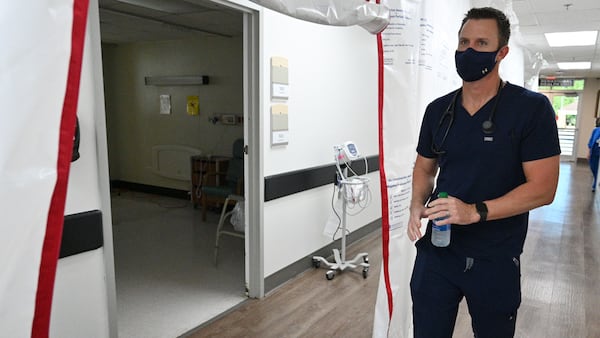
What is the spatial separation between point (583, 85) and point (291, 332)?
12426 millimetres

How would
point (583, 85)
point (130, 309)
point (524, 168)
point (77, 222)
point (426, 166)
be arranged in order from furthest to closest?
point (583, 85) → point (130, 309) → point (77, 222) → point (426, 166) → point (524, 168)

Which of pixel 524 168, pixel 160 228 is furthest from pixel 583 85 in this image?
pixel 524 168

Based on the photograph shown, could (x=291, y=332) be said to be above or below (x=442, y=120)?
below

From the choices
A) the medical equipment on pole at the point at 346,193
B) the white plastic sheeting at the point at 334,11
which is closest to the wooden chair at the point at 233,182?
the medical equipment on pole at the point at 346,193

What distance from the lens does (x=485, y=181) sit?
141cm

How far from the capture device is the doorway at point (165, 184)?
2852 millimetres

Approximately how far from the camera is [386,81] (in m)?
1.89

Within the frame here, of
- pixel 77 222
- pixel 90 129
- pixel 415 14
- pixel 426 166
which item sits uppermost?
pixel 415 14

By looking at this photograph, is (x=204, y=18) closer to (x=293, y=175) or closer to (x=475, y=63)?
(x=293, y=175)

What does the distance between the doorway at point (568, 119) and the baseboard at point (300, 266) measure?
1014cm

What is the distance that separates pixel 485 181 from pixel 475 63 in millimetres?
399

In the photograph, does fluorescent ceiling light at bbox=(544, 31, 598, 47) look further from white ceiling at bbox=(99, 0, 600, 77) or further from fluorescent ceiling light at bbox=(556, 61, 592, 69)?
fluorescent ceiling light at bbox=(556, 61, 592, 69)

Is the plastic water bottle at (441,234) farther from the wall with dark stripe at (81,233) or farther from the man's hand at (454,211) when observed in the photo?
the wall with dark stripe at (81,233)

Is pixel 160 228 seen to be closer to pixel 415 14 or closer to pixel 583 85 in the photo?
pixel 415 14
